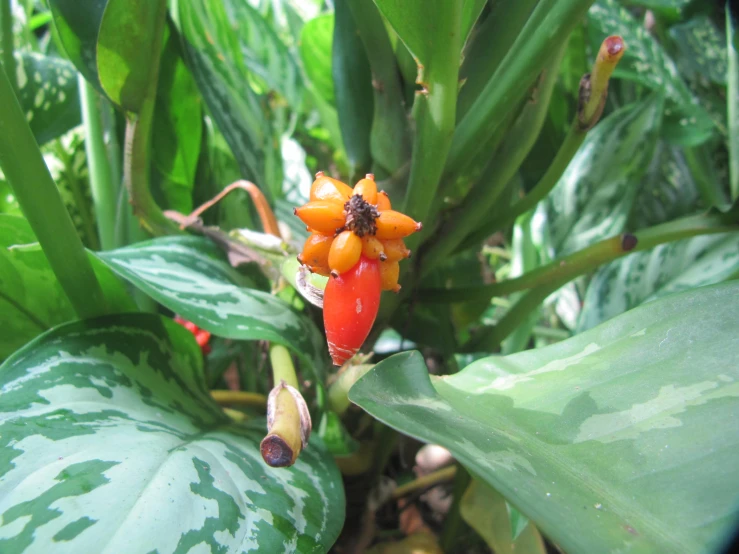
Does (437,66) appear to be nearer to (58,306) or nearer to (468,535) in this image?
(58,306)

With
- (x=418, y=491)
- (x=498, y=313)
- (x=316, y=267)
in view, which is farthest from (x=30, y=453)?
(x=498, y=313)

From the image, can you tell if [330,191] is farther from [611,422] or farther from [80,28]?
[80,28]

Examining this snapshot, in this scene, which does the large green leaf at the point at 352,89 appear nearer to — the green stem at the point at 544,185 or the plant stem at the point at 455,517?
the green stem at the point at 544,185

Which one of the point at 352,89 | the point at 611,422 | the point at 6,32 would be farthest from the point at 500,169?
the point at 6,32

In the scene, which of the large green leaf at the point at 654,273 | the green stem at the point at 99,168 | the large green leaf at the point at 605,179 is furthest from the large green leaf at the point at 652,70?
the green stem at the point at 99,168

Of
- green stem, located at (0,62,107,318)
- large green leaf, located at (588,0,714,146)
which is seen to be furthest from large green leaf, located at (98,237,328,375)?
large green leaf, located at (588,0,714,146)

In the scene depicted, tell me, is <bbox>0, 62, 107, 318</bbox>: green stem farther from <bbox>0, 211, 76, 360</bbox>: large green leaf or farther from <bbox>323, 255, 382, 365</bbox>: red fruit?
<bbox>323, 255, 382, 365</bbox>: red fruit
